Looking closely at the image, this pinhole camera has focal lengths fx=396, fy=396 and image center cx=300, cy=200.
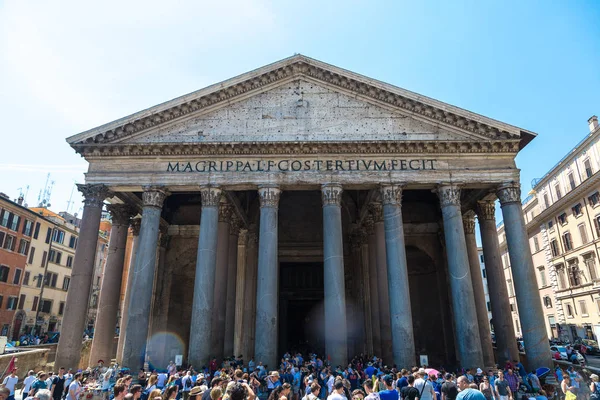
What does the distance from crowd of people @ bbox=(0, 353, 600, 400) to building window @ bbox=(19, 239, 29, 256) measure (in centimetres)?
2394

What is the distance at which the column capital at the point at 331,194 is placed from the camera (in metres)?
15.5

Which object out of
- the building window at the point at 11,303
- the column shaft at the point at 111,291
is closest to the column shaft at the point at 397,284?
the column shaft at the point at 111,291

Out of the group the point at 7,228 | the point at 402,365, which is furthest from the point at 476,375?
the point at 7,228

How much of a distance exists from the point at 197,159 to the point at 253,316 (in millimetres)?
8862

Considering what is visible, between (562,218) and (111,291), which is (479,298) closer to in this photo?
(111,291)

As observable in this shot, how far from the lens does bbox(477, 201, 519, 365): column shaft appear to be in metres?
16.3

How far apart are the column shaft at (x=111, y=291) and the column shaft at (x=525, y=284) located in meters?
16.3

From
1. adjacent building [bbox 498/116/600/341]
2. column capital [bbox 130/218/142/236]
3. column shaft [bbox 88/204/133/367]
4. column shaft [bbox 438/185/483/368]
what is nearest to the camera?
column shaft [bbox 438/185/483/368]

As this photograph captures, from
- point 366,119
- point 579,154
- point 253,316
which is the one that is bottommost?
point 253,316

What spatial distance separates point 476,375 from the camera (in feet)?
39.0

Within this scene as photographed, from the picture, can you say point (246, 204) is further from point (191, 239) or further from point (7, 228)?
point (7, 228)

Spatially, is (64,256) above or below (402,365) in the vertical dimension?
above

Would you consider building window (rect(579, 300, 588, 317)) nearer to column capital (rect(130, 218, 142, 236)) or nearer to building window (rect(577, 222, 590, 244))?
building window (rect(577, 222, 590, 244))

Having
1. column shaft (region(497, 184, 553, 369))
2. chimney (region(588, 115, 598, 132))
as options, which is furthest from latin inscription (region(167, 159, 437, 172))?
chimney (region(588, 115, 598, 132))
